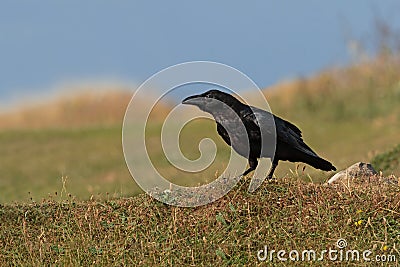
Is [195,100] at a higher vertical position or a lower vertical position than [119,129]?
lower

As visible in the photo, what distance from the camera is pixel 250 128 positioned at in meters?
7.09

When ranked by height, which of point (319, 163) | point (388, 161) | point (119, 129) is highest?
point (119, 129)

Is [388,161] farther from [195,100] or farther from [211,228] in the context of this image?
[211,228]

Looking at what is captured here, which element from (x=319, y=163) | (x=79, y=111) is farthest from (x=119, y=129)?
(x=319, y=163)

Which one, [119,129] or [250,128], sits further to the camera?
[119,129]

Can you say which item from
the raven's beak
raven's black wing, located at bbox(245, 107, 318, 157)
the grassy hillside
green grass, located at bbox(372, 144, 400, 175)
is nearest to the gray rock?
raven's black wing, located at bbox(245, 107, 318, 157)

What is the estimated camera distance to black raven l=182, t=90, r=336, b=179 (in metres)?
7.10

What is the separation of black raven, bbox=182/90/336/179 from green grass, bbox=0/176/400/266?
0.90ft

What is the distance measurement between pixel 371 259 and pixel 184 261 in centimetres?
144

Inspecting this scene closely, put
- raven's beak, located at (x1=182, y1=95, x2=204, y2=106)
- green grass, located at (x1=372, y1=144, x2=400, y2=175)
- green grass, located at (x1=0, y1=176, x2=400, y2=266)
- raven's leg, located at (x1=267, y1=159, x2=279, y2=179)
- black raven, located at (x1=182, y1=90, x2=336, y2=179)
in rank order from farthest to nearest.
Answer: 1. green grass, located at (x1=372, y1=144, x2=400, y2=175)
2. raven's leg, located at (x1=267, y1=159, x2=279, y2=179)
3. raven's beak, located at (x1=182, y1=95, x2=204, y2=106)
4. black raven, located at (x1=182, y1=90, x2=336, y2=179)
5. green grass, located at (x1=0, y1=176, x2=400, y2=266)

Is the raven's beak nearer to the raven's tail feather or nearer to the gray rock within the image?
the raven's tail feather

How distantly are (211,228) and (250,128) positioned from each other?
2.95 ft

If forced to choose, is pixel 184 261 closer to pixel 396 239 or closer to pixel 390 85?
pixel 396 239

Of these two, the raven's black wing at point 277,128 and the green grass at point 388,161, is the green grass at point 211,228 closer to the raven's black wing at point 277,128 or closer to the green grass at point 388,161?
the raven's black wing at point 277,128
